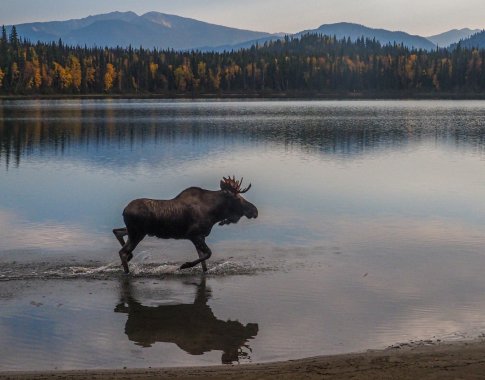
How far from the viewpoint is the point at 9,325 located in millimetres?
12273

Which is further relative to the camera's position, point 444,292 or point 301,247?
point 301,247

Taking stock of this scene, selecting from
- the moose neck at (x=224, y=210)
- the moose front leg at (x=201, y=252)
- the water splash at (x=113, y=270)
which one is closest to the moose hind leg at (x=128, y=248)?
the water splash at (x=113, y=270)

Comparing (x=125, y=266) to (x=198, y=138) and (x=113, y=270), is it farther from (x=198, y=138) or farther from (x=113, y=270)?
(x=198, y=138)

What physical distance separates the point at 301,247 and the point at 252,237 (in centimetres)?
198

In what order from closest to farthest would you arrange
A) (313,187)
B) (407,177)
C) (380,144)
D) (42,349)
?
(42,349) < (313,187) < (407,177) < (380,144)

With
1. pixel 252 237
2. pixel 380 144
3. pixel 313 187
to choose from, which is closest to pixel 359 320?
pixel 252 237

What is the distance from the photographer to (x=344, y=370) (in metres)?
9.60

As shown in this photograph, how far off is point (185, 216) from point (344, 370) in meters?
7.01

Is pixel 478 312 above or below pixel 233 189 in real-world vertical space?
below

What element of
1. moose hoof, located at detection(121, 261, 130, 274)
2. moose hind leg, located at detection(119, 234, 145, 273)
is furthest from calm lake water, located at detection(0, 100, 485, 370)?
moose hind leg, located at detection(119, 234, 145, 273)

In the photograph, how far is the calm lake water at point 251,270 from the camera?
38.0 ft

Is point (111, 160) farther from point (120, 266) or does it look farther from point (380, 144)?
point (120, 266)

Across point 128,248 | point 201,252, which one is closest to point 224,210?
point 201,252

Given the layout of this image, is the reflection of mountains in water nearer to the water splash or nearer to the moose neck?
the water splash
